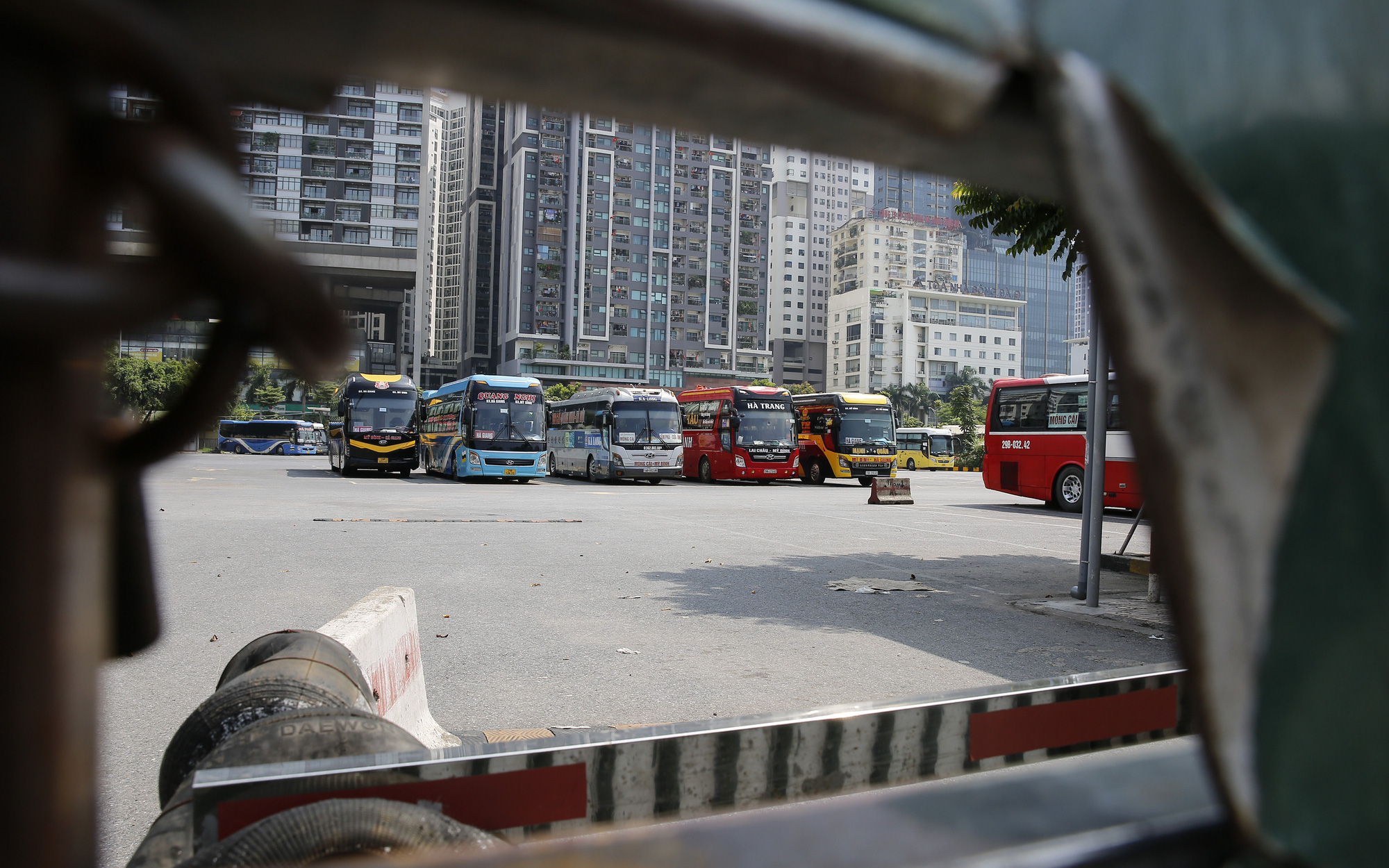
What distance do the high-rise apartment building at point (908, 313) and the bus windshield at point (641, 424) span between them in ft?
305

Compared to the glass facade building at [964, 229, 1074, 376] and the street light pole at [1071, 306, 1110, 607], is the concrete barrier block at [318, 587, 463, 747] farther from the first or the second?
the glass facade building at [964, 229, 1074, 376]

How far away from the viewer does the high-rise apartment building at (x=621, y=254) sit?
339 ft

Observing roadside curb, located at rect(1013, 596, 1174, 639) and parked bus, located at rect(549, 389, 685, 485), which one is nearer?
roadside curb, located at rect(1013, 596, 1174, 639)

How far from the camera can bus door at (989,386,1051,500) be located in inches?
764

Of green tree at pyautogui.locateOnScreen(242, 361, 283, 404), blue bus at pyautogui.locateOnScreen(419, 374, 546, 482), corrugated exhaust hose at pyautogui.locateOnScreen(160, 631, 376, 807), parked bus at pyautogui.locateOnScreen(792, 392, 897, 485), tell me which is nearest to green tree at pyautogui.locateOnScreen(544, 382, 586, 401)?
parked bus at pyautogui.locateOnScreen(792, 392, 897, 485)

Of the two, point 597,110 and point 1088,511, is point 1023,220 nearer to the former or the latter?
point 1088,511

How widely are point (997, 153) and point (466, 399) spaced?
2541 cm

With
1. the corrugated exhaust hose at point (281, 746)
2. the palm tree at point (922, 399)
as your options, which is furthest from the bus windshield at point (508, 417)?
the palm tree at point (922, 399)

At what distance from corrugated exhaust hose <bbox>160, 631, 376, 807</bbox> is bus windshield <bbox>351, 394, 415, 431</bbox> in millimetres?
24890

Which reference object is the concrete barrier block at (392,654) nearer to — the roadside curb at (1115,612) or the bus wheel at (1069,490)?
the roadside curb at (1115,612)

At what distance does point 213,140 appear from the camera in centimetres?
48

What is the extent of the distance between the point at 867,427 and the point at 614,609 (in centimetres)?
2151

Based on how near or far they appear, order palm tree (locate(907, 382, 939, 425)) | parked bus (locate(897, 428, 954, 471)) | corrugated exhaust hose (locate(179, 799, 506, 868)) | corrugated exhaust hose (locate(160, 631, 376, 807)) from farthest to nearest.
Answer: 1. palm tree (locate(907, 382, 939, 425))
2. parked bus (locate(897, 428, 954, 471))
3. corrugated exhaust hose (locate(160, 631, 376, 807))
4. corrugated exhaust hose (locate(179, 799, 506, 868))

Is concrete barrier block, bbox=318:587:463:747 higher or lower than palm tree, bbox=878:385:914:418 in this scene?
lower
